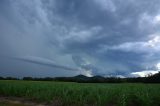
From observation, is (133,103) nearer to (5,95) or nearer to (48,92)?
(48,92)

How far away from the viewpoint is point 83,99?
2175 centimetres

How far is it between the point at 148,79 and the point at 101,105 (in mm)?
41011

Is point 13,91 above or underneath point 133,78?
underneath

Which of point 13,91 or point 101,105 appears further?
point 13,91

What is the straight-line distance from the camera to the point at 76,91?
79.0 feet

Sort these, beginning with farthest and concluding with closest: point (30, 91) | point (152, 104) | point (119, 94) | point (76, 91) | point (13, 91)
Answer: point (13, 91) < point (30, 91) < point (76, 91) < point (119, 94) < point (152, 104)

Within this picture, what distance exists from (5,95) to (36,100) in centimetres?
744

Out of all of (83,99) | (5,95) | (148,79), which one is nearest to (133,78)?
(148,79)

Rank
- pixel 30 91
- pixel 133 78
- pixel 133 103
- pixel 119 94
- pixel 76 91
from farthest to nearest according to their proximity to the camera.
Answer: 1. pixel 133 78
2. pixel 30 91
3. pixel 76 91
4. pixel 119 94
5. pixel 133 103

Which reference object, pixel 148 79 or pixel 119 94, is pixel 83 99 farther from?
pixel 148 79

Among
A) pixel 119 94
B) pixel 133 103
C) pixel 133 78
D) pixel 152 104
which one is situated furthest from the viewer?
pixel 133 78

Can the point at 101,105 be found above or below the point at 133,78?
below

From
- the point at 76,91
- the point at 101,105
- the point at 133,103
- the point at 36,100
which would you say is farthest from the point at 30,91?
the point at 133,103

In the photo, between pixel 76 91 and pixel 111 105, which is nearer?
pixel 111 105
